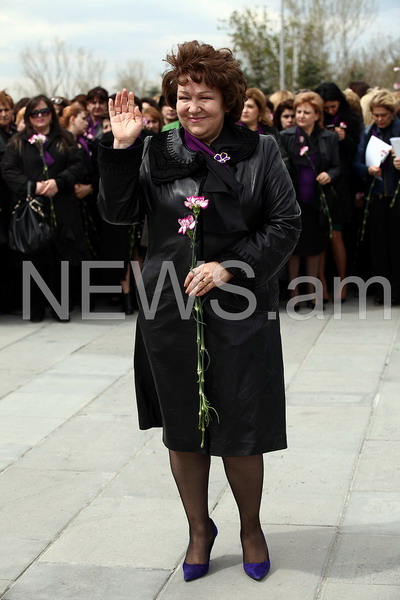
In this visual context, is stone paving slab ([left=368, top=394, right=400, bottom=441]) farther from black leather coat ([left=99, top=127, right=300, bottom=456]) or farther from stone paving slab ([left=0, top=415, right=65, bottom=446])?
black leather coat ([left=99, top=127, right=300, bottom=456])

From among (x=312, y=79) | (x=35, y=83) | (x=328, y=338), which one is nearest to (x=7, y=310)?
(x=328, y=338)

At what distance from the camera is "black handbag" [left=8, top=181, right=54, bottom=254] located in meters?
8.99

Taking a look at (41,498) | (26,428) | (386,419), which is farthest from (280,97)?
(41,498)

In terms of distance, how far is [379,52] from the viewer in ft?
164

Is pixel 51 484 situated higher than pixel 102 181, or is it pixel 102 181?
pixel 102 181

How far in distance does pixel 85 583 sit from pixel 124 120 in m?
1.71

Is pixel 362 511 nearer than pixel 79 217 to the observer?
Yes

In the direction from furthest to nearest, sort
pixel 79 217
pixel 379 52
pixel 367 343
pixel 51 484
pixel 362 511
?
pixel 379 52 → pixel 79 217 → pixel 367 343 → pixel 51 484 → pixel 362 511

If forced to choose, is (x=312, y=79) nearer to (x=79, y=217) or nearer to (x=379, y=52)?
(x=379, y=52)

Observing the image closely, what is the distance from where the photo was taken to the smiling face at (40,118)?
9055 millimetres

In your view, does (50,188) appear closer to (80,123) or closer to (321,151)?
(80,123)

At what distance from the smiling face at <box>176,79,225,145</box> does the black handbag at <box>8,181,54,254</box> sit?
5.32 meters

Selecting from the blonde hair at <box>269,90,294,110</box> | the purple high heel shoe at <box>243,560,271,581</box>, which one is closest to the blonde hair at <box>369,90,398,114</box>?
the blonde hair at <box>269,90,294,110</box>

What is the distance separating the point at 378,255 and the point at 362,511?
559 cm
